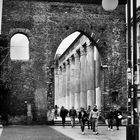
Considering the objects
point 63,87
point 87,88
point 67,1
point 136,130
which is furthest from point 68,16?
point 63,87

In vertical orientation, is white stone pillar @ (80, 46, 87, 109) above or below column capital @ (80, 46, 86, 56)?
below

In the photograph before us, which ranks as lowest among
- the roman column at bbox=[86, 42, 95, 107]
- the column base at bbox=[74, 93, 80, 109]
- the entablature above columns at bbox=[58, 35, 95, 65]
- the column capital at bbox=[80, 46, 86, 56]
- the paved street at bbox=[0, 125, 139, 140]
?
the paved street at bbox=[0, 125, 139, 140]

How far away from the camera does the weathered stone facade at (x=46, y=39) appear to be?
31.6 m

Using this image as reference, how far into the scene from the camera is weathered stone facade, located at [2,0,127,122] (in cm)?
3164

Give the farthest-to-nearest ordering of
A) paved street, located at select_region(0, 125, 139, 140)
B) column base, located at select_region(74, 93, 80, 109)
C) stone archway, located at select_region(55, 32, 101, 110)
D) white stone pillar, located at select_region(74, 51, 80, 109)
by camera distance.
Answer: white stone pillar, located at select_region(74, 51, 80, 109)
column base, located at select_region(74, 93, 80, 109)
stone archway, located at select_region(55, 32, 101, 110)
paved street, located at select_region(0, 125, 139, 140)

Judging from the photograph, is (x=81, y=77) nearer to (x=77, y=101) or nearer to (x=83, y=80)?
(x=83, y=80)

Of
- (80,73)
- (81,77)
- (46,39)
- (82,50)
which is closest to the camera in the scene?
(46,39)

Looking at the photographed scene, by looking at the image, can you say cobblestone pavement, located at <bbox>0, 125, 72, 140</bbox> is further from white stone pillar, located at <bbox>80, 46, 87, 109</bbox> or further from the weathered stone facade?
white stone pillar, located at <bbox>80, 46, 87, 109</bbox>

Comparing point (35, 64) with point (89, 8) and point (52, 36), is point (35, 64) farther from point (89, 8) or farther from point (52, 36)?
point (89, 8)

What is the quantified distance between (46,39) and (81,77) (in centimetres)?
2055

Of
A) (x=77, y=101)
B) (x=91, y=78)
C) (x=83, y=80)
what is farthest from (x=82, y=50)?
(x=77, y=101)

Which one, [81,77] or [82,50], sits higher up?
[82,50]

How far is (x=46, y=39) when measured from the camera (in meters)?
32.2

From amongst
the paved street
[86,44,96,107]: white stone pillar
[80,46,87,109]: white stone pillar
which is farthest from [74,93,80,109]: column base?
the paved street
